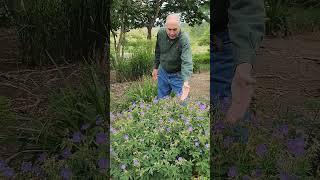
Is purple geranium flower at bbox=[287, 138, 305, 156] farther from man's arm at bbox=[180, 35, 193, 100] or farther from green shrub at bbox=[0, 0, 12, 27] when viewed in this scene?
green shrub at bbox=[0, 0, 12, 27]

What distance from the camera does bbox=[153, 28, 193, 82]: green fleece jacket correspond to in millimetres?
2199

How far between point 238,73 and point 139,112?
1282 millimetres

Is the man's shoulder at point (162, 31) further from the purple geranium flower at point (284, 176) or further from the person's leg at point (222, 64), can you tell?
the purple geranium flower at point (284, 176)

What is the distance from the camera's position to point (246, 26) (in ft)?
5.83

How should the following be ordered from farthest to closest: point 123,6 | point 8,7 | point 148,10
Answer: point 8,7 → point 123,6 → point 148,10

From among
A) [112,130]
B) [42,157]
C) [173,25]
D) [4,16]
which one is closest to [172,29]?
[173,25]

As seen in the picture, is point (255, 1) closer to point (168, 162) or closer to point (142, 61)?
point (168, 162)

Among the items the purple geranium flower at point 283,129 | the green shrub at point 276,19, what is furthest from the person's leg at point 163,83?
the green shrub at point 276,19

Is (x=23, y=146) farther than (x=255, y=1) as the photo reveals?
Yes

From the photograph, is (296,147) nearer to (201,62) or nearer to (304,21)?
(201,62)

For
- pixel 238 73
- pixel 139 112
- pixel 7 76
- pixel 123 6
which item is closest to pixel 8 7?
pixel 7 76

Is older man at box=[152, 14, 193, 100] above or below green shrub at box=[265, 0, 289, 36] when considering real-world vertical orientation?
below

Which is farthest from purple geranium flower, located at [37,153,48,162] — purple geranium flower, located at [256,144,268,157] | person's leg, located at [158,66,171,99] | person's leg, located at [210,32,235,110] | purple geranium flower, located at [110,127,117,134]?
purple geranium flower, located at [256,144,268,157]

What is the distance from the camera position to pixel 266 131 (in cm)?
288
